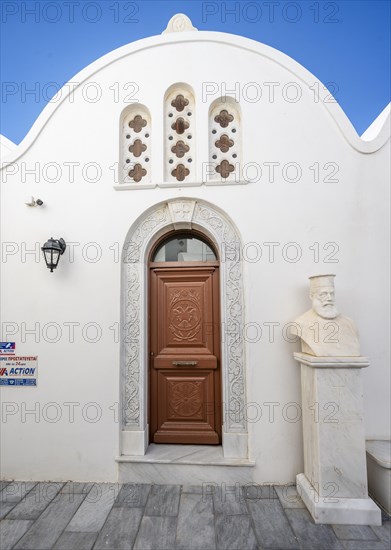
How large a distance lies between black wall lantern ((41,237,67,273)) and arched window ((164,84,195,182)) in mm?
1368

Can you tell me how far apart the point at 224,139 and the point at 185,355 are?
2.40m

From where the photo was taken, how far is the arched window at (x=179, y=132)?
339 cm

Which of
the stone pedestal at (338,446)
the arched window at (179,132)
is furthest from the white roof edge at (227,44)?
the stone pedestal at (338,446)

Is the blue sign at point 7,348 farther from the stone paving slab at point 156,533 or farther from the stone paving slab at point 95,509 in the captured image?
the stone paving slab at point 156,533

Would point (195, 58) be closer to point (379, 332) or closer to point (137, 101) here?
point (137, 101)

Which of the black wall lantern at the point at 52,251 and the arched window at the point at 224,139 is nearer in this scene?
the black wall lantern at the point at 52,251

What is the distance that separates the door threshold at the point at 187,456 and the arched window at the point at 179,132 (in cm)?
283

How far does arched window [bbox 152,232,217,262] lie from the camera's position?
11.3ft

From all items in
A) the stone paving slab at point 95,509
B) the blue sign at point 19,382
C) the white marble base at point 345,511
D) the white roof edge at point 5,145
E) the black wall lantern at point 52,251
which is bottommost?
the stone paving slab at point 95,509

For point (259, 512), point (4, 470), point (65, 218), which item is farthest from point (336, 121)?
point (4, 470)

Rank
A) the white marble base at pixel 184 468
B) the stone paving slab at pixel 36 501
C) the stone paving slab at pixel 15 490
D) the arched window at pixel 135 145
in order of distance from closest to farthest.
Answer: the stone paving slab at pixel 36 501
the stone paving slab at pixel 15 490
the white marble base at pixel 184 468
the arched window at pixel 135 145

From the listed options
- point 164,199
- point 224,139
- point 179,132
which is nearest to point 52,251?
point 164,199

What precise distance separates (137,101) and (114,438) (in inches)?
→ 140

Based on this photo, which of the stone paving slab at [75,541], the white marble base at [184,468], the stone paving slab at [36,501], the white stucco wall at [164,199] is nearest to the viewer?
the stone paving slab at [75,541]
